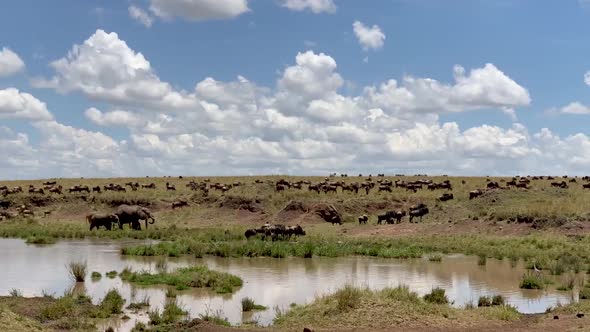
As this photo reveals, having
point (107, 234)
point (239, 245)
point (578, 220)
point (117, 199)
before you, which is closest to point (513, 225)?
point (578, 220)

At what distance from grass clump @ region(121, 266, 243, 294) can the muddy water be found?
0.45 m

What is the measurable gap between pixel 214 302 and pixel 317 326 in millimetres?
5199

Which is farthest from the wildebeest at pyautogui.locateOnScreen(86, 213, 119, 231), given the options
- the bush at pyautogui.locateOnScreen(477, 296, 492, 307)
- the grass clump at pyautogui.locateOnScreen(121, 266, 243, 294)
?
the bush at pyautogui.locateOnScreen(477, 296, 492, 307)

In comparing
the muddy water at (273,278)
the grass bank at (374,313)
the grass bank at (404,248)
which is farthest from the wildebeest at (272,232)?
the grass bank at (374,313)

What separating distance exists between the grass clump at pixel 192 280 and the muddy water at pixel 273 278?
45cm

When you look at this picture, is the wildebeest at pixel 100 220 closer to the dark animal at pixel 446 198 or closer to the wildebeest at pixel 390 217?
the wildebeest at pixel 390 217

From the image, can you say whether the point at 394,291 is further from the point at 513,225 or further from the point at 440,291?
the point at 513,225

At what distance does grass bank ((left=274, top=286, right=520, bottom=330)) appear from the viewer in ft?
53.1

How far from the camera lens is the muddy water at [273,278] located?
2053 cm

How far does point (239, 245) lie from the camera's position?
3403 centimetres

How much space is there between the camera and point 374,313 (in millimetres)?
16484

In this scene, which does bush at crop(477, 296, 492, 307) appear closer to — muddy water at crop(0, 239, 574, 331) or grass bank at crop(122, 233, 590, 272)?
muddy water at crop(0, 239, 574, 331)

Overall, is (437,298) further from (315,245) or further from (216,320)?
(315,245)

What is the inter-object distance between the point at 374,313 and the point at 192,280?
27.7 ft
